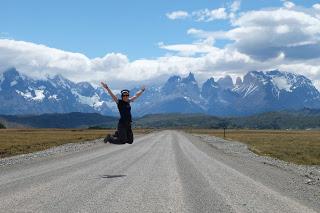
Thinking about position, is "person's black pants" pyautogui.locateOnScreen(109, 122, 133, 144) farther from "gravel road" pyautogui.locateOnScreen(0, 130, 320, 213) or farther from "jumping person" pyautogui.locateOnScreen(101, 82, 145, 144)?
"gravel road" pyautogui.locateOnScreen(0, 130, 320, 213)

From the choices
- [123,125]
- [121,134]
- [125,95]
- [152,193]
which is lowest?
[152,193]

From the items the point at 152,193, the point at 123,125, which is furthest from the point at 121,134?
the point at 152,193

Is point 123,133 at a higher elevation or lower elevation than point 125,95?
lower

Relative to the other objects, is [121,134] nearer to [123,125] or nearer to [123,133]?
[123,133]

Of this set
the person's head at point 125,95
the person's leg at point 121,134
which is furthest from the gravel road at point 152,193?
the person's head at point 125,95

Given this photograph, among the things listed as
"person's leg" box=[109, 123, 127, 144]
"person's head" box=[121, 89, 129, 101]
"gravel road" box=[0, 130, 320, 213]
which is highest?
"person's head" box=[121, 89, 129, 101]

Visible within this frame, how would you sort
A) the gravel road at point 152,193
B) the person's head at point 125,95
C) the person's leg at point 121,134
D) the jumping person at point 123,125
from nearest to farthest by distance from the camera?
the gravel road at point 152,193, the person's head at point 125,95, the jumping person at point 123,125, the person's leg at point 121,134

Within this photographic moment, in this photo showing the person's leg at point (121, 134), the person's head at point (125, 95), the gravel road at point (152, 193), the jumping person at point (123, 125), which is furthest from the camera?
the person's leg at point (121, 134)

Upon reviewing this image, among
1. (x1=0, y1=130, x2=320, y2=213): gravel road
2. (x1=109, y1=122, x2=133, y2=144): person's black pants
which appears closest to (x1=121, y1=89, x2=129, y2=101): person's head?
(x1=109, y1=122, x2=133, y2=144): person's black pants

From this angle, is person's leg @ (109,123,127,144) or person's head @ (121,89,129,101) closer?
person's head @ (121,89,129,101)

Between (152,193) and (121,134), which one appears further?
(121,134)

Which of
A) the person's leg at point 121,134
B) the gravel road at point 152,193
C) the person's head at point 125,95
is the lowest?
the gravel road at point 152,193

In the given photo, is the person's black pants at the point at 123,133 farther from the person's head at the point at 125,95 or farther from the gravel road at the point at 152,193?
the gravel road at the point at 152,193

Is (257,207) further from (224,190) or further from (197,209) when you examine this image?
(224,190)
